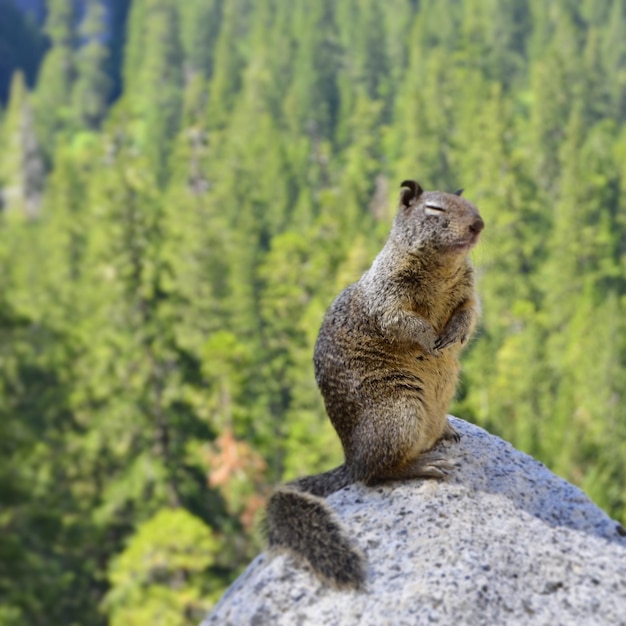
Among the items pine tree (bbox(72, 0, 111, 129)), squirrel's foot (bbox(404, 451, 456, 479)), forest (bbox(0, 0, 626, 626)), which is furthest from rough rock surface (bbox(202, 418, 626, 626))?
pine tree (bbox(72, 0, 111, 129))

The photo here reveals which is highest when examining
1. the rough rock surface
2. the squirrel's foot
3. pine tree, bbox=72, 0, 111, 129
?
pine tree, bbox=72, 0, 111, 129

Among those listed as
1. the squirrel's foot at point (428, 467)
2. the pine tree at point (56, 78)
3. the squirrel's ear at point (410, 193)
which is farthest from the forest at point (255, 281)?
the pine tree at point (56, 78)

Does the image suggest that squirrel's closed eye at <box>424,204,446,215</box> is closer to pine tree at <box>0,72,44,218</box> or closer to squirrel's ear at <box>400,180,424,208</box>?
squirrel's ear at <box>400,180,424,208</box>

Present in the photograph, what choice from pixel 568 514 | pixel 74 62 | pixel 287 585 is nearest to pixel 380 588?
pixel 287 585

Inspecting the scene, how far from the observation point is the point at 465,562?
611 cm

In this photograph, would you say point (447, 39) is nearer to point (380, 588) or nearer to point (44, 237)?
point (44, 237)

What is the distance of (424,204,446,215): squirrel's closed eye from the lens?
6.51 meters

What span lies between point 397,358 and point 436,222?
A: 32.6 inches

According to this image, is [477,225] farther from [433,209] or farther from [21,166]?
[21,166]

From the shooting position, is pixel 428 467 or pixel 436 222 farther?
pixel 428 467

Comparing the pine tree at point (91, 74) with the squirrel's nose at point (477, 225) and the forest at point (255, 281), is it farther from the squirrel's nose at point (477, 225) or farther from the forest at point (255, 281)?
the squirrel's nose at point (477, 225)

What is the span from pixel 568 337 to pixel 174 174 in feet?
185

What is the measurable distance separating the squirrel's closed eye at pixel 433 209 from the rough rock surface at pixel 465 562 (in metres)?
1.54

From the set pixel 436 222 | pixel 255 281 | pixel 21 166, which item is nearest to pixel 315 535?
pixel 436 222
